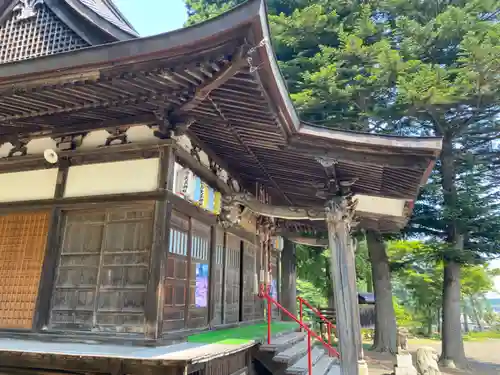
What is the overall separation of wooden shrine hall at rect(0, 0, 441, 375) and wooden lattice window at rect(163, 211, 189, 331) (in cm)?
3

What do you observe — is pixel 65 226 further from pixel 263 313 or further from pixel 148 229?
pixel 263 313

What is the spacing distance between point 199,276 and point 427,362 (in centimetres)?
567

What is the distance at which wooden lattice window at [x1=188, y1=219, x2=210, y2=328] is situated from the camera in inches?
238

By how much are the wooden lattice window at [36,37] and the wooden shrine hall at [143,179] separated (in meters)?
0.03

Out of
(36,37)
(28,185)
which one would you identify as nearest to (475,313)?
(28,185)

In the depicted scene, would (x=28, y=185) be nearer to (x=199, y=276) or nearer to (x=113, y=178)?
(x=113, y=178)

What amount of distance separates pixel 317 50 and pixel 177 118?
39.7 ft

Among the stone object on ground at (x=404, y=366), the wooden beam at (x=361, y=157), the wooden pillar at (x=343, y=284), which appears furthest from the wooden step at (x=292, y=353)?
the wooden beam at (x=361, y=157)

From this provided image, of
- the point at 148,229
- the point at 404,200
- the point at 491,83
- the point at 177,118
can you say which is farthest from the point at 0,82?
the point at 491,83

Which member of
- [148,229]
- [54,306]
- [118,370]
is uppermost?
[148,229]

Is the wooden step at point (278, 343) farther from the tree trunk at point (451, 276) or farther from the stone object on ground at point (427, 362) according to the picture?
the tree trunk at point (451, 276)

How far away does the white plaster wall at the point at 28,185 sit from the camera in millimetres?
5938

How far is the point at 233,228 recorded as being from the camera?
8.22 meters

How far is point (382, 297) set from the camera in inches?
567
